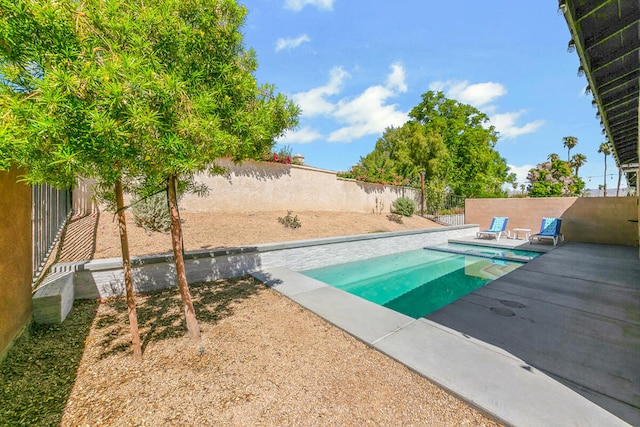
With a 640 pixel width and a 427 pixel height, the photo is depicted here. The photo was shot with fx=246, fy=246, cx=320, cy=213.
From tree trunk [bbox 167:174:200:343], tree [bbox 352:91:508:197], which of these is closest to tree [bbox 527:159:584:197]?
tree [bbox 352:91:508:197]

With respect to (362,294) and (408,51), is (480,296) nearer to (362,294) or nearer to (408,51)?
(362,294)

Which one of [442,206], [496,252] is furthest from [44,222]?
[442,206]

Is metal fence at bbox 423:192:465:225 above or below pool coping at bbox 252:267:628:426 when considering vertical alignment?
above

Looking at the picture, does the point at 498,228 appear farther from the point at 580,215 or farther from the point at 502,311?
the point at 502,311

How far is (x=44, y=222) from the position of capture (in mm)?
4348

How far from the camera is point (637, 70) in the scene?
3555mm

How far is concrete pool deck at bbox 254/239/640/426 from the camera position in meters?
1.93

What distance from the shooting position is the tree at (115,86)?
153 cm

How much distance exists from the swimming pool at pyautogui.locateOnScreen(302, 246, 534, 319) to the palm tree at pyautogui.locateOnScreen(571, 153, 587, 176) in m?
45.4

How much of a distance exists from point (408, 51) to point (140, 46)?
43.2ft

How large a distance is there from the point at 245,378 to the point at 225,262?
3.63m

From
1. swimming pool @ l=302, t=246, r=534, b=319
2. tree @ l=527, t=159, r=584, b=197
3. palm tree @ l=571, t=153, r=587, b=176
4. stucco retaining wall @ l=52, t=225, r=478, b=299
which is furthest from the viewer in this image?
palm tree @ l=571, t=153, r=587, b=176

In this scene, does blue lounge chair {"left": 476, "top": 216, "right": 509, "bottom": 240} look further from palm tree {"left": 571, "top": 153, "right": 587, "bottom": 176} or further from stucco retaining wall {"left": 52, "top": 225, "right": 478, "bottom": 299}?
palm tree {"left": 571, "top": 153, "right": 587, "bottom": 176}

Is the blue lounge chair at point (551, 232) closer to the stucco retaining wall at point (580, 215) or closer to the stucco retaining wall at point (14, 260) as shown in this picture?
the stucco retaining wall at point (580, 215)
